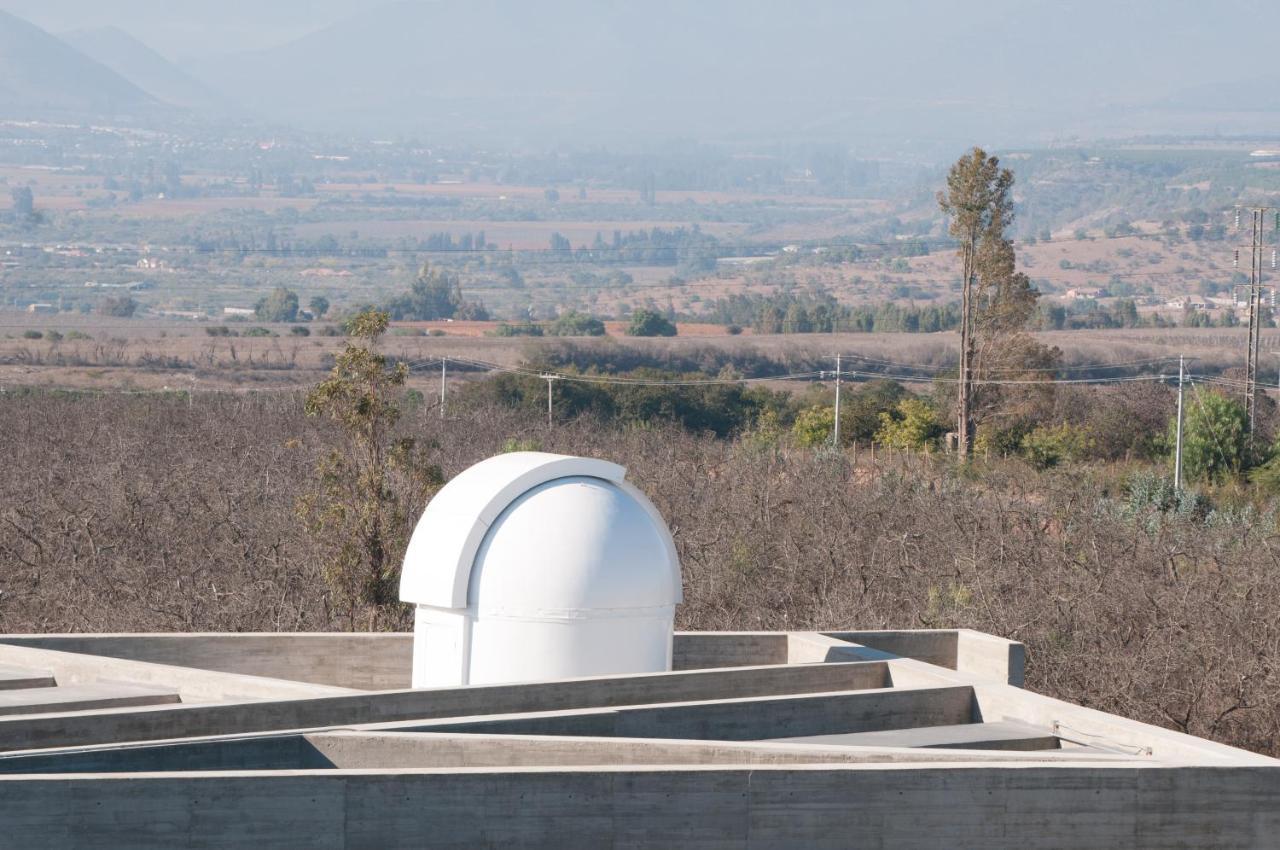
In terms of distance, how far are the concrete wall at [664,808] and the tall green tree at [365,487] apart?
9.47m

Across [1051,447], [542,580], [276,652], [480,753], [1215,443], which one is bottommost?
[1051,447]

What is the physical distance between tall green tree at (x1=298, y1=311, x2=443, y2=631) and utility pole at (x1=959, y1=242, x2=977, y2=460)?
23.6 meters

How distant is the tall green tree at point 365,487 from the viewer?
16422mm

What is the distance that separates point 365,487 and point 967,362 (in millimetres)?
27105

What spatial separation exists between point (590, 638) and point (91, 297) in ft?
594

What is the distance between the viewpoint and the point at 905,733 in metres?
9.20

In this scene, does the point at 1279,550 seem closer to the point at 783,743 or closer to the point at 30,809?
the point at 783,743

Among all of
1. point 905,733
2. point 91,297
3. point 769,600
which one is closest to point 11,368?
point 769,600

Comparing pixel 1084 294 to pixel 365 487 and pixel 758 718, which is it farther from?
pixel 758 718

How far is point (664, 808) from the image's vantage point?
7.15m

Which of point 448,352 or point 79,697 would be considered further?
point 448,352

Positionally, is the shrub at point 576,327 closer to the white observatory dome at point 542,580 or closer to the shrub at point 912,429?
the shrub at point 912,429

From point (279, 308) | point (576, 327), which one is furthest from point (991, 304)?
point (279, 308)

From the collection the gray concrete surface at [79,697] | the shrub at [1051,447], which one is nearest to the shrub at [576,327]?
the shrub at [1051,447]
